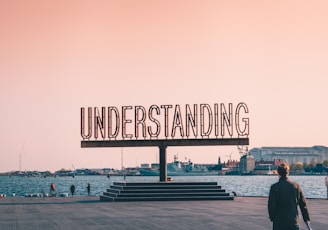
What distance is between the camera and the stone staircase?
6359 cm

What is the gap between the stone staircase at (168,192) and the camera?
2504 inches

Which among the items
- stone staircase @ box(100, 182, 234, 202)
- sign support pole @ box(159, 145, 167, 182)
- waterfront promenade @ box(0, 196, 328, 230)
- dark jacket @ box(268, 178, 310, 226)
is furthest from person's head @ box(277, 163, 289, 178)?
sign support pole @ box(159, 145, 167, 182)

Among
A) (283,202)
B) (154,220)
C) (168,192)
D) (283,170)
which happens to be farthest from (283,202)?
(168,192)

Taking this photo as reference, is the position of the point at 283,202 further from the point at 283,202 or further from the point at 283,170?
the point at 283,170

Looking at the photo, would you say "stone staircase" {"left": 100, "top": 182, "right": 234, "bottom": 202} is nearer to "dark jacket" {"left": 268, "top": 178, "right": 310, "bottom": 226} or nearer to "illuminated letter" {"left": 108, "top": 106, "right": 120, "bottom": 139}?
"illuminated letter" {"left": 108, "top": 106, "right": 120, "bottom": 139}

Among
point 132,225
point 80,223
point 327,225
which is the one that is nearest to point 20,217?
point 80,223

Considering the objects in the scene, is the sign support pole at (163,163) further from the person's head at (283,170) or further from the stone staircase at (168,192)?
the person's head at (283,170)

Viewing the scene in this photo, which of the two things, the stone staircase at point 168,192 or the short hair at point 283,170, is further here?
the stone staircase at point 168,192

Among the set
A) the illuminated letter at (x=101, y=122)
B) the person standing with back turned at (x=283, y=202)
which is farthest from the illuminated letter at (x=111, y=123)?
the person standing with back turned at (x=283, y=202)

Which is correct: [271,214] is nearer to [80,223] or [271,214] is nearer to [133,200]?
[80,223]

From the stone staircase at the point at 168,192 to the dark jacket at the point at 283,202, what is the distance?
45.5 metres

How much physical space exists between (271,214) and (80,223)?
1994 centimetres

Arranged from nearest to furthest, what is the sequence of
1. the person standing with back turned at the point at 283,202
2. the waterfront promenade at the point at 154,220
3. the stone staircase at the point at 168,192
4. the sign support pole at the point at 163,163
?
1. the person standing with back turned at the point at 283,202
2. the waterfront promenade at the point at 154,220
3. the stone staircase at the point at 168,192
4. the sign support pole at the point at 163,163

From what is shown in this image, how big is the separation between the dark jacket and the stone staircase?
149 ft
